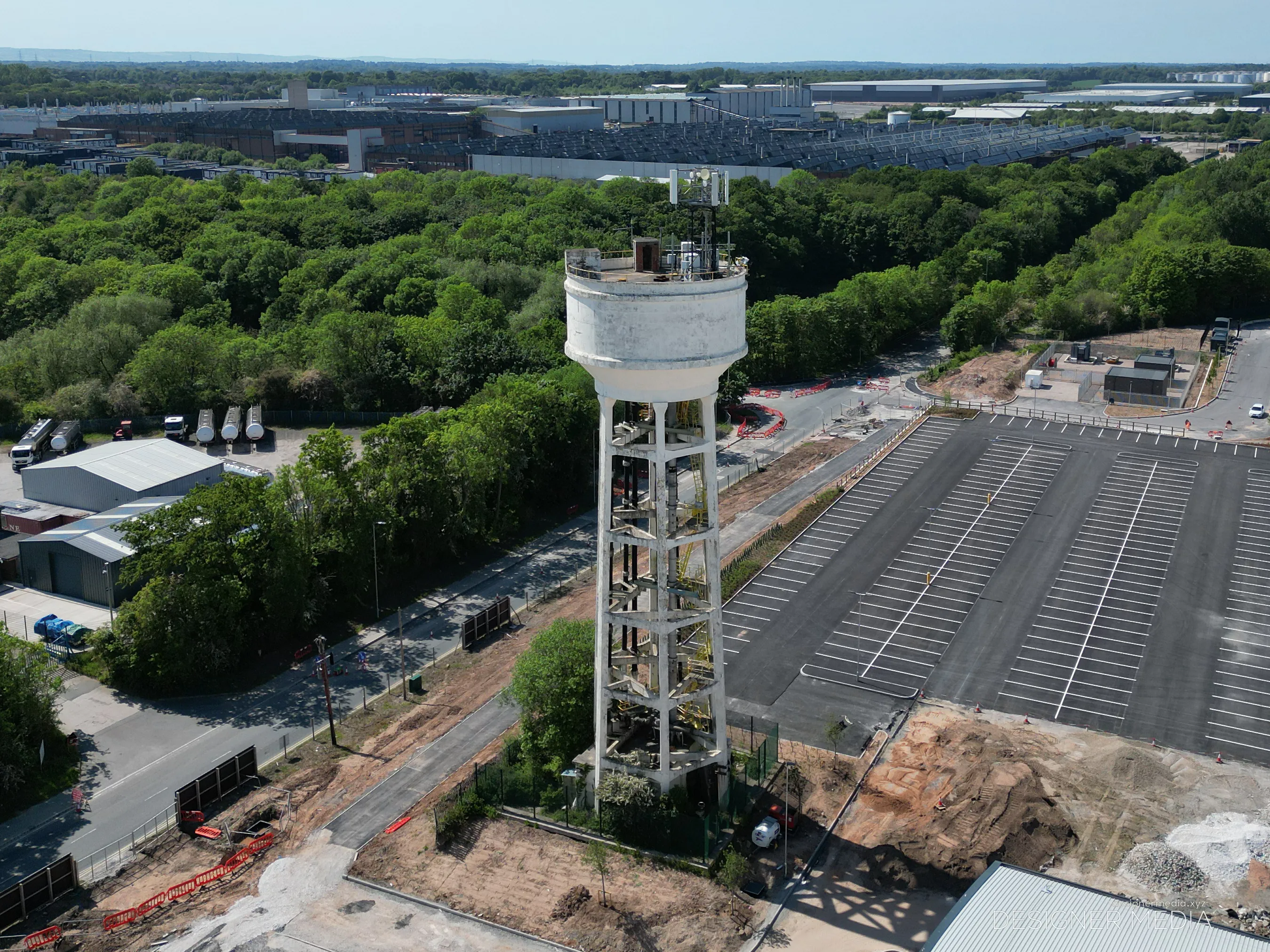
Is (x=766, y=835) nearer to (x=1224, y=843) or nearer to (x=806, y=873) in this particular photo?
(x=806, y=873)

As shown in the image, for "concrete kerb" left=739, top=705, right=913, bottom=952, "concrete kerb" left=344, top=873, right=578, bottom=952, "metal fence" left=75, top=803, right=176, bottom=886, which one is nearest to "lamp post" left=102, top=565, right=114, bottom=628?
"metal fence" left=75, top=803, right=176, bottom=886

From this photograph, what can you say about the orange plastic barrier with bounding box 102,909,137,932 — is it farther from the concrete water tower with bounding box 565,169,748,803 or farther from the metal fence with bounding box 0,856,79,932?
the concrete water tower with bounding box 565,169,748,803

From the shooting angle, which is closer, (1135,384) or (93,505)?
(93,505)

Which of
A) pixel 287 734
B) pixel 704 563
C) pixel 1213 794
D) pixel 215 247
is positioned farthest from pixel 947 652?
pixel 215 247

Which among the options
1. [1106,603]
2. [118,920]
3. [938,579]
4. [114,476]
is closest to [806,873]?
[118,920]

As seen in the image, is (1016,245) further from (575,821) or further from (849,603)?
(575,821)

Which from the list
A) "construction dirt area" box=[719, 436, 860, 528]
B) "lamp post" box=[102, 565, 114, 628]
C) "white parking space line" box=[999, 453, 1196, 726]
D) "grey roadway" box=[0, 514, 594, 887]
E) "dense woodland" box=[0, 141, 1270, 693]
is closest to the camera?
"grey roadway" box=[0, 514, 594, 887]

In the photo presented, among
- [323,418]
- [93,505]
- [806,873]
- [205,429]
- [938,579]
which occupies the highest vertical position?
[205,429]
